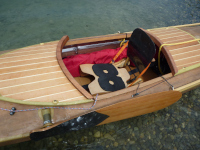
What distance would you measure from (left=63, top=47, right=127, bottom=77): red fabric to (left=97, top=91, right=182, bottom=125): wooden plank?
129 centimetres

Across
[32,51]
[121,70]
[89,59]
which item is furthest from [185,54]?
[32,51]

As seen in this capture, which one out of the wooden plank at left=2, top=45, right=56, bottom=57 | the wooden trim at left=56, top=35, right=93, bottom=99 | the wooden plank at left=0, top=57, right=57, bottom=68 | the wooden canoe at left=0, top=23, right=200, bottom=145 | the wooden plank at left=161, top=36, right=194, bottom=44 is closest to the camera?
the wooden canoe at left=0, top=23, right=200, bottom=145

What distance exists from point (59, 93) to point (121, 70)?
157cm

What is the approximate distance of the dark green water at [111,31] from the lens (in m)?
3.14

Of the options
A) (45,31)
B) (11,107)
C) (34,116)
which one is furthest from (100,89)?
(45,31)

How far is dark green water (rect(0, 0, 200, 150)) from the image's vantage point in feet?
10.3

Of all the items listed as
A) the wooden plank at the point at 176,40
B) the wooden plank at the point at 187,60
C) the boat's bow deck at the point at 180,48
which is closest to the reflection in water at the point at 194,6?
the boat's bow deck at the point at 180,48

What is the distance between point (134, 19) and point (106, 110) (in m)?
5.61

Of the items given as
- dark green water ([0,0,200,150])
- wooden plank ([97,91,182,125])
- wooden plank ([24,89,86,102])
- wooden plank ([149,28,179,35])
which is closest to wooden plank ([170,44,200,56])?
wooden plank ([149,28,179,35])

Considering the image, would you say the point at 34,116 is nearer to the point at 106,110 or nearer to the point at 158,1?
the point at 106,110

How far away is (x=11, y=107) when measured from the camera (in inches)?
82.8

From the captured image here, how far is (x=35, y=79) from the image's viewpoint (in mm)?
2391

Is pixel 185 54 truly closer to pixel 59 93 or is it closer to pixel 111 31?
pixel 59 93

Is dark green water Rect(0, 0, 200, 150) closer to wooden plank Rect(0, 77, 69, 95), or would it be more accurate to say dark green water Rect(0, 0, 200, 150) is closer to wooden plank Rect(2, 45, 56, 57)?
wooden plank Rect(0, 77, 69, 95)
